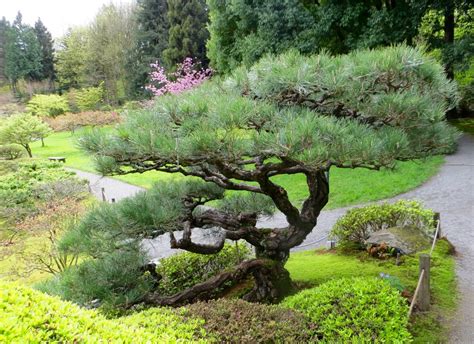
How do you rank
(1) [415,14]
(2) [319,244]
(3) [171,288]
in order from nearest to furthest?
(3) [171,288] → (2) [319,244] → (1) [415,14]

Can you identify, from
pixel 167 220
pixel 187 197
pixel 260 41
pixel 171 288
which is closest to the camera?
pixel 167 220

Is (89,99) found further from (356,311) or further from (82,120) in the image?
(356,311)

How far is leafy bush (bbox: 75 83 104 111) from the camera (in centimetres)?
2892

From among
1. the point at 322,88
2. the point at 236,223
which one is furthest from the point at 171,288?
the point at 322,88

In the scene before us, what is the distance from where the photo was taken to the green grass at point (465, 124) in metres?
13.0

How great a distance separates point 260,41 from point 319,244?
6842 mm

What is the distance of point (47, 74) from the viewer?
37.5 m

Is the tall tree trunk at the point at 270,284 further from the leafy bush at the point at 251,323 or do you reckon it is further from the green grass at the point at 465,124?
the green grass at the point at 465,124

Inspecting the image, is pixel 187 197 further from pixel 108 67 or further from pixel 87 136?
pixel 108 67

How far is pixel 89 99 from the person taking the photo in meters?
29.1

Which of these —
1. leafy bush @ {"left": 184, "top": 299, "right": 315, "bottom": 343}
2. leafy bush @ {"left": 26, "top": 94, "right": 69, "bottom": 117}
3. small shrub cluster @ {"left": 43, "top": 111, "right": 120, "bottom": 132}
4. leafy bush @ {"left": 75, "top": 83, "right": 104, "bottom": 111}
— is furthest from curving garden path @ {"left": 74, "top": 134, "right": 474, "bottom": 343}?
leafy bush @ {"left": 75, "top": 83, "right": 104, "bottom": 111}

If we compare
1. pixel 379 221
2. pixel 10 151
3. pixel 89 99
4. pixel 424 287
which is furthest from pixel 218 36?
pixel 89 99

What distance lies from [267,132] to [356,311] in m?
1.53

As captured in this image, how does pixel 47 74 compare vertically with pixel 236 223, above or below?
above
